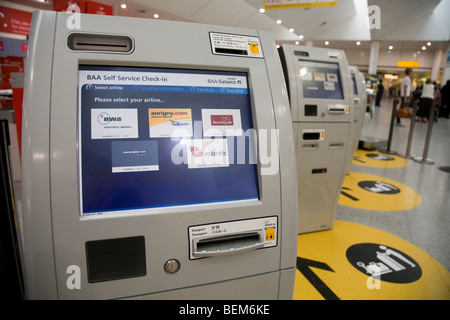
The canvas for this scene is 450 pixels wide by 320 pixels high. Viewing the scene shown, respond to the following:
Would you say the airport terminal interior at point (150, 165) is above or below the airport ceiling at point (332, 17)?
below

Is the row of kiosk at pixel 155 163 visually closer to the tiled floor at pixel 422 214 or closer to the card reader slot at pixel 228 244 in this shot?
the card reader slot at pixel 228 244

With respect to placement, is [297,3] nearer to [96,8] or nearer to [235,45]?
[96,8]

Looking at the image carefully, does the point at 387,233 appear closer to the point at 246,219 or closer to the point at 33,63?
the point at 246,219

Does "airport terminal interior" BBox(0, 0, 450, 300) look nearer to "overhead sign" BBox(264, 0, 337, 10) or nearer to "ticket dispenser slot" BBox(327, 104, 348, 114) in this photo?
"ticket dispenser slot" BBox(327, 104, 348, 114)

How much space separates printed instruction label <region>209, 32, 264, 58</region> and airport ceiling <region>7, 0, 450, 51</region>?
3.54ft

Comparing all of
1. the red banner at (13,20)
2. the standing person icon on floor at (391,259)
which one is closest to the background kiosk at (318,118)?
the standing person icon on floor at (391,259)

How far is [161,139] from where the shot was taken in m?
0.75

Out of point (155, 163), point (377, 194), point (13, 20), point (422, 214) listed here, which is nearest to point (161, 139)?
point (155, 163)

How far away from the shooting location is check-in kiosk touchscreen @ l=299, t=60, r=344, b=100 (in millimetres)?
2355

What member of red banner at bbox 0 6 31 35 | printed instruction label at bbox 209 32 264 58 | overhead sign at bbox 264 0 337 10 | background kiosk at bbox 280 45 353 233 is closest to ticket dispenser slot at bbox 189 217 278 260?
printed instruction label at bbox 209 32 264 58

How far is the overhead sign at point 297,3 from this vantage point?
154 inches

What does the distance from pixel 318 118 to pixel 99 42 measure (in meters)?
1.94

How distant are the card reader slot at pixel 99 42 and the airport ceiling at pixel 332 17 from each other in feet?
4.67
